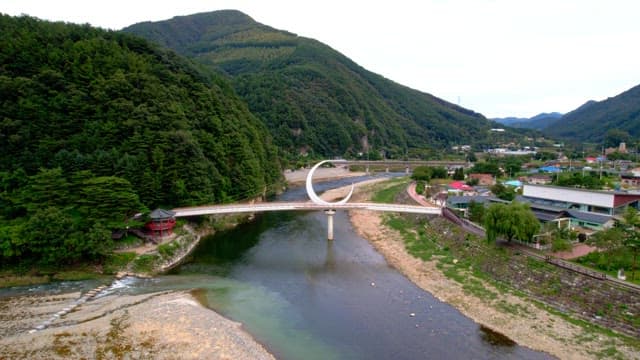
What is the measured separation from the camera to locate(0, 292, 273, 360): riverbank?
16.9 m

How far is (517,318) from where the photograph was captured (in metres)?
19.8

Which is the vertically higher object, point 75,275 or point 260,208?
point 260,208

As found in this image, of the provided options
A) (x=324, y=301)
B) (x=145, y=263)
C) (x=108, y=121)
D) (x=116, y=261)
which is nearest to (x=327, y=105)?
(x=108, y=121)

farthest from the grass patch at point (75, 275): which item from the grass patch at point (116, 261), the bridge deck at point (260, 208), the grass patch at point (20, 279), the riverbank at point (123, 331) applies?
the bridge deck at point (260, 208)

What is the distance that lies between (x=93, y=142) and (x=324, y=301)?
24490 mm

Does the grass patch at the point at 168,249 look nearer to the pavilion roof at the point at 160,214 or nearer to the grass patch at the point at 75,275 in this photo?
the pavilion roof at the point at 160,214

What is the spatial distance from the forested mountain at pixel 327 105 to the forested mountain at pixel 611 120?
126ft

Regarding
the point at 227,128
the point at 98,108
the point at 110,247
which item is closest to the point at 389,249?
the point at 110,247

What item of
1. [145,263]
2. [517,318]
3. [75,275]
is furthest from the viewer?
[145,263]

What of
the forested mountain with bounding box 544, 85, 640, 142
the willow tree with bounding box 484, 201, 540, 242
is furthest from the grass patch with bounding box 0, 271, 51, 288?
the forested mountain with bounding box 544, 85, 640, 142

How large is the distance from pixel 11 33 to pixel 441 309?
45.1 m

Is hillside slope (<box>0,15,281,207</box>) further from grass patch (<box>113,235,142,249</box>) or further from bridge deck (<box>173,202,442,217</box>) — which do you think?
grass patch (<box>113,235,142,249</box>)

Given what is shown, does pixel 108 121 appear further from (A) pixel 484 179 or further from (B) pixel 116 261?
(A) pixel 484 179

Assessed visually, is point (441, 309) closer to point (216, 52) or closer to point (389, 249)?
point (389, 249)
